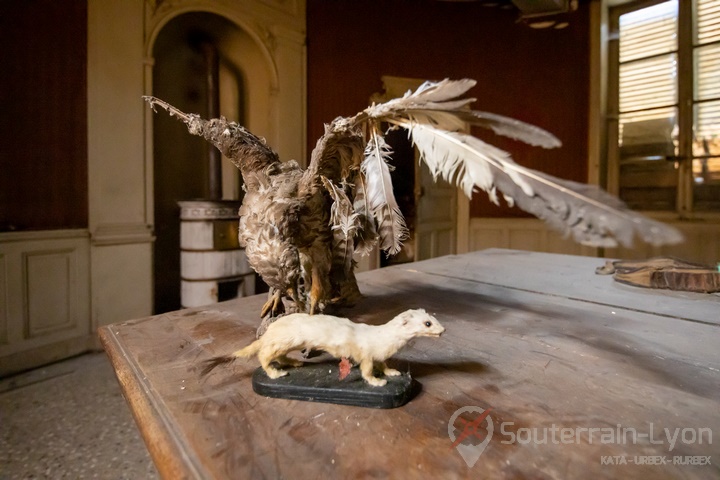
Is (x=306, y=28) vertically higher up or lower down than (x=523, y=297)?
higher up

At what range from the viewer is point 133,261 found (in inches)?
129

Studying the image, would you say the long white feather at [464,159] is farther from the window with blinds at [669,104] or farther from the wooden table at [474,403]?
the window with blinds at [669,104]

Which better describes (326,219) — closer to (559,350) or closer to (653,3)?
(559,350)

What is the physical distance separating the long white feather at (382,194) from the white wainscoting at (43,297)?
8.77ft

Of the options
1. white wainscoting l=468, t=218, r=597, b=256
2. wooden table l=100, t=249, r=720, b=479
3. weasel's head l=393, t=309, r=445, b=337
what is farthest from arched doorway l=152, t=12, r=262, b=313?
weasel's head l=393, t=309, r=445, b=337

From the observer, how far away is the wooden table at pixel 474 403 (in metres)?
0.62

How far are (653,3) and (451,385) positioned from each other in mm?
6283

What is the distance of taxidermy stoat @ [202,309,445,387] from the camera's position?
0.83 meters

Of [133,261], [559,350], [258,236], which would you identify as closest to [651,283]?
[559,350]

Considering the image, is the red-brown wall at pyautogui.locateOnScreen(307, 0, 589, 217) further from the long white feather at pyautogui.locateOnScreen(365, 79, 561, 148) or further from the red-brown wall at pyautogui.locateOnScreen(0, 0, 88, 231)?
the long white feather at pyautogui.locateOnScreen(365, 79, 561, 148)

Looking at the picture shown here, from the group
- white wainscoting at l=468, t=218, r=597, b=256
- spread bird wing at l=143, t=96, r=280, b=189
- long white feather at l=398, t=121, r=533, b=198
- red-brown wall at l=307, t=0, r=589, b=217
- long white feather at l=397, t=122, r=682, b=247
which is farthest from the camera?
white wainscoting at l=468, t=218, r=597, b=256

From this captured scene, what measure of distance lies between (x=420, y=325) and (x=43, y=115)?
3143 mm

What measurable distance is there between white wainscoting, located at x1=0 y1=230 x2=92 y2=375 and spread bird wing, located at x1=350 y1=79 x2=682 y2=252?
2.70 m

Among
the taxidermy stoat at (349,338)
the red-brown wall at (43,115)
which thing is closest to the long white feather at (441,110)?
the taxidermy stoat at (349,338)
